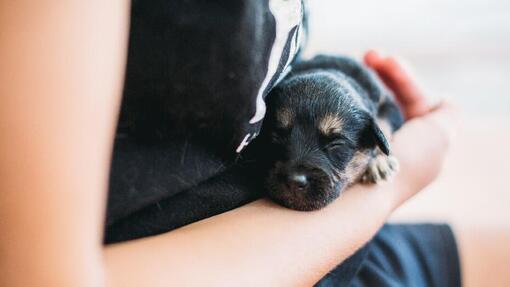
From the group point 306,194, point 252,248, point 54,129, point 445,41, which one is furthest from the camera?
point 445,41

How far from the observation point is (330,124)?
43.2 inches

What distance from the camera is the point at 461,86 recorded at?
209 centimetres

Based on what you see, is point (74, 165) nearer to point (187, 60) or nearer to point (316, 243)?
point (187, 60)

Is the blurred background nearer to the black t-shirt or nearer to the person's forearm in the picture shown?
the person's forearm

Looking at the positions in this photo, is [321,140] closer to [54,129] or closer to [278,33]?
[278,33]

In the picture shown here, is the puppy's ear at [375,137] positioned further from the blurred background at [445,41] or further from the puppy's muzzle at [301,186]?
the blurred background at [445,41]

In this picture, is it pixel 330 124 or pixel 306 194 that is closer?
pixel 306 194

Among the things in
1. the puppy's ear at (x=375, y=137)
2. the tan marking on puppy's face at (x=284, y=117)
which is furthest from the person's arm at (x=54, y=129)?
the puppy's ear at (x=375, y=137)

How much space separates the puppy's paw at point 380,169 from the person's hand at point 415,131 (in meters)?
0.02

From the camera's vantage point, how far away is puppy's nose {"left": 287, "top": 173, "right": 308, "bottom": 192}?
96 cm

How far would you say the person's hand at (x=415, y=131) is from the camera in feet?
3.70

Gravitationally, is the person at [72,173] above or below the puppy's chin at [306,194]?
above

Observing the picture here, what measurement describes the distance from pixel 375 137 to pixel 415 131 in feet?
0.68

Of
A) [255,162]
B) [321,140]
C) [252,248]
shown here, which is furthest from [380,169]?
[252,248]
